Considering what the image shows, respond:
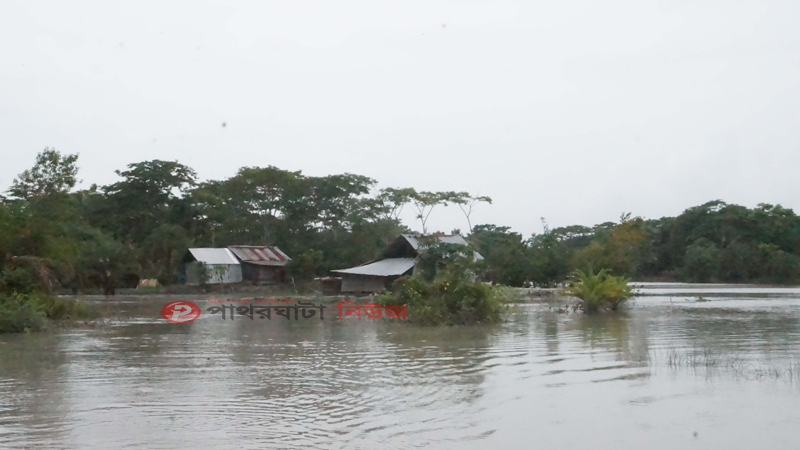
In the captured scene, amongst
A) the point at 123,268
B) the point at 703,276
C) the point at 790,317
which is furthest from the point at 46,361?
the point at 703,276

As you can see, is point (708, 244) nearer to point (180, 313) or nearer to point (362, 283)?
point (362, 283)

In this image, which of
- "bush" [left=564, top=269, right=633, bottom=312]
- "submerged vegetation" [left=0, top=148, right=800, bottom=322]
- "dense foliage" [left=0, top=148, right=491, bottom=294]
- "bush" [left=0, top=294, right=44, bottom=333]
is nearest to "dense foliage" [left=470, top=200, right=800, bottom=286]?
"submerged vegetation" [left=0, top=148, right=800, bottom=322]

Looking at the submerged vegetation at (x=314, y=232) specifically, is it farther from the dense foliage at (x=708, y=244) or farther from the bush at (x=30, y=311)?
the bush at (x=30, y=311)

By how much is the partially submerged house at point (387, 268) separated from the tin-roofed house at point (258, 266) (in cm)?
806

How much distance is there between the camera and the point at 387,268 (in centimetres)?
3450

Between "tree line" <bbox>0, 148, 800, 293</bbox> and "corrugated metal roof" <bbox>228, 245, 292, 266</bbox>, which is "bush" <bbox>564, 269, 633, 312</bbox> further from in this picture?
"corrugated metal roof" <bbox>228, 245, 292, 266</bbox>

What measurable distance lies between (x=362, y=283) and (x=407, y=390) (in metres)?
Result: 28.1

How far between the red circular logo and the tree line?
5.71 m

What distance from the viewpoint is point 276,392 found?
27.4ft

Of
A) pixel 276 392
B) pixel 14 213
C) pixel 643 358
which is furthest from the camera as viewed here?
pixel 14 213

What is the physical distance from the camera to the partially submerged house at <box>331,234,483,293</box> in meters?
33.8

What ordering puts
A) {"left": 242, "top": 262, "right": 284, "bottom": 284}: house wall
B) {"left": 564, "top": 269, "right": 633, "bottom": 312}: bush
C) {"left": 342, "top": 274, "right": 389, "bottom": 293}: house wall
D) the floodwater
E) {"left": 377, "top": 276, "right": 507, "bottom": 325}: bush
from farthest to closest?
{"left": 242, "top": 262, "right": 284, "bottom": 284}: house wall, {"left": 342, "top": 274, "right": 389, "bottom": 293}: house wall, {"left": 564, "top": 269, "right": 633, "bottom": 312}: bush, {"left": 377, "top": 276, "right": 507, "bottom": 325}: bush, the floodwater

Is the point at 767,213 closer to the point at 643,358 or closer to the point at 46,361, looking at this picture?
the point at 643,358

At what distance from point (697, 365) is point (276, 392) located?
534cm
